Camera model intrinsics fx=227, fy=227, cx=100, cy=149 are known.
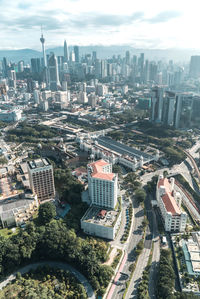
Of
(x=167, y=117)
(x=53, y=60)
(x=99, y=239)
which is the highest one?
(x=53, y=60)

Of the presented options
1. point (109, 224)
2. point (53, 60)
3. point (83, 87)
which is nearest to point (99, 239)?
point (109, 224)

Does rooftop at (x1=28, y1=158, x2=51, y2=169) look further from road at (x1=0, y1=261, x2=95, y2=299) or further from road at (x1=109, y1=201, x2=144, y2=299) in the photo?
road at (x1=109, y1=201, x2=144, y2=299)

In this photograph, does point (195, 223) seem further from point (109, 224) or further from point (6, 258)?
point (6, 258)

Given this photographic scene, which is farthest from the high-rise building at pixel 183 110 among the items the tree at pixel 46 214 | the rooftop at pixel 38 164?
the tree at pixel 46 214

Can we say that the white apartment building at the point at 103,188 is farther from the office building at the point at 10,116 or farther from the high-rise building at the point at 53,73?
the high-rise building at the point at 53,73

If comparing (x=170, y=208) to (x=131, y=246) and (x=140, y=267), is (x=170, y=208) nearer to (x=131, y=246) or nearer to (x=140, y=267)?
(x=131, y=246)

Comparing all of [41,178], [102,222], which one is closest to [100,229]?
[102,222]
